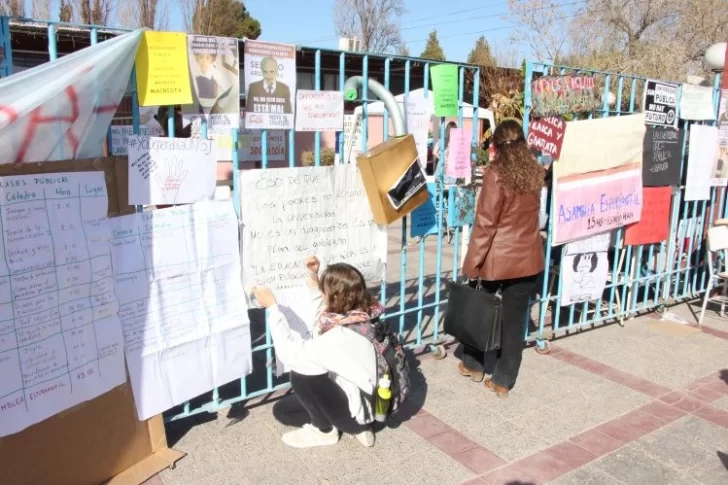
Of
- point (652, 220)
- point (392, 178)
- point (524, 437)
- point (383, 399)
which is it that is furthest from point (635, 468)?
point (652, 220)

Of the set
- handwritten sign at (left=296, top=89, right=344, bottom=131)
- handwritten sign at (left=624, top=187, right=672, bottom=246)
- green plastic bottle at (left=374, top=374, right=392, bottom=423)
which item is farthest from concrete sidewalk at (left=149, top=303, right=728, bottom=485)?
handwritten sign at (left=296, top=89, right=344, bottom=131)

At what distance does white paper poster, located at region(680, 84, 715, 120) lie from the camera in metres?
5.49

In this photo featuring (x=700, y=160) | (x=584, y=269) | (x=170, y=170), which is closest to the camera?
(x=170, y=170)

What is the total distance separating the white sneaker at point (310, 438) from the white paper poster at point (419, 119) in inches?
73.6

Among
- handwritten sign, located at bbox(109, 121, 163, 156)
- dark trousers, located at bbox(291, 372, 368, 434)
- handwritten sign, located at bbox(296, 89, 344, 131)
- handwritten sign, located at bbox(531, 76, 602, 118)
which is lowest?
dark trousers, located at bbox(291, 372, 368, 434)

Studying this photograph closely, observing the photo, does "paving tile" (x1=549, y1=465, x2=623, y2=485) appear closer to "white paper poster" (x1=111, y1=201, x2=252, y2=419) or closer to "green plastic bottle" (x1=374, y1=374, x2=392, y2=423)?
"green plastic bottle" (x1=374, y1=374, x2=392, y2=423)

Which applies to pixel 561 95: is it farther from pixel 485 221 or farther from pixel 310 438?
pixel 310 438

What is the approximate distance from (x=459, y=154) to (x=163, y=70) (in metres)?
2.21

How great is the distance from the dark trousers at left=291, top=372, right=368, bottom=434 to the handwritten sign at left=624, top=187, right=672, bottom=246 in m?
3.32

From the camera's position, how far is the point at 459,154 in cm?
434

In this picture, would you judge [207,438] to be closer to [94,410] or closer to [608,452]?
[94,410]

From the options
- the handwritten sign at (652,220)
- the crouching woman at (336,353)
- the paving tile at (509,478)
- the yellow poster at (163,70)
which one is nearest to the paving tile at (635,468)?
the paving tile at (509,478)

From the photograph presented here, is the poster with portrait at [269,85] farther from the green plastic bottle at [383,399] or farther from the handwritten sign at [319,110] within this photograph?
the green plastic bottle at [383,399]

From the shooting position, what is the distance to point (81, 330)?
2781 mm
